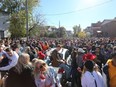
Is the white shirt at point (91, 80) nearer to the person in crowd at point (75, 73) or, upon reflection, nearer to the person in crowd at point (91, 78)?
the person in crowd at point (91, 78)

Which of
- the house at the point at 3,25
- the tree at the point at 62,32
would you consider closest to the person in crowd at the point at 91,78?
the house at the point at 3,25

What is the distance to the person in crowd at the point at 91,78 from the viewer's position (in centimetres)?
665


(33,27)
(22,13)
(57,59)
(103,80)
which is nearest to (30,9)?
(33,27)

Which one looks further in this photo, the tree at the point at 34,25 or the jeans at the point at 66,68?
the tree at the point at 34,25

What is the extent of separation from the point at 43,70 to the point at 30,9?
55584 mm

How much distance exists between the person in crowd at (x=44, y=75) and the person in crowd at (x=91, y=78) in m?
0.65

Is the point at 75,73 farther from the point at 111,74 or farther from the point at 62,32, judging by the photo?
the point at 62,32

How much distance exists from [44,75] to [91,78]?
99cm

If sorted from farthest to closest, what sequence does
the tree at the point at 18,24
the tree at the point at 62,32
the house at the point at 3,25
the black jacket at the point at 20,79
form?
the tree at the point at 62,32
the house at the point at 3,25
the tree at the point at 18,24
the black jacket at the point at 20,79

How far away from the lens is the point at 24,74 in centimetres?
541

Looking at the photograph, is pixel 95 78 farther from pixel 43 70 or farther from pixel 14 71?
pixel 14 71

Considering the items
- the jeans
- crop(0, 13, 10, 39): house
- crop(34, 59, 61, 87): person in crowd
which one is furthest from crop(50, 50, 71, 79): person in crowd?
crop(0, 13, 10, 39): house

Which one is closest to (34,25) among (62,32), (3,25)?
(3,25)

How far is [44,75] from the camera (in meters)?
6.80
